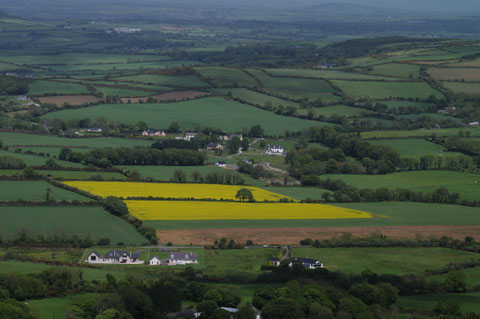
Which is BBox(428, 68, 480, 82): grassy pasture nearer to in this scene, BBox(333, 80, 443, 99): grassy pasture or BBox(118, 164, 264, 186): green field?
BBox(333, 80, 443, 99): grassy pasture

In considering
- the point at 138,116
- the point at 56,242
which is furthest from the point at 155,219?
the point at 138,116

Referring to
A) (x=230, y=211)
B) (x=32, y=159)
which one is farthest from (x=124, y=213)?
(x=32, y=159)

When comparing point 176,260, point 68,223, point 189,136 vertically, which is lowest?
point 189,136

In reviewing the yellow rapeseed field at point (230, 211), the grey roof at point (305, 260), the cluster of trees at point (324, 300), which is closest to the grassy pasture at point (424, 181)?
the yellow rapeseed field at point (230, 211)

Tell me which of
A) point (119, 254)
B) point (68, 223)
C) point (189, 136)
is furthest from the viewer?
point (189, 136)

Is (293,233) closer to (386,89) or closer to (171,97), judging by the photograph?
(171,97)

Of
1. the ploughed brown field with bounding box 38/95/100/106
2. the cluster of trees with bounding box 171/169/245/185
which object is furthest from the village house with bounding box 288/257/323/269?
the ploughed brown field with bounding box 38/95/100/106
